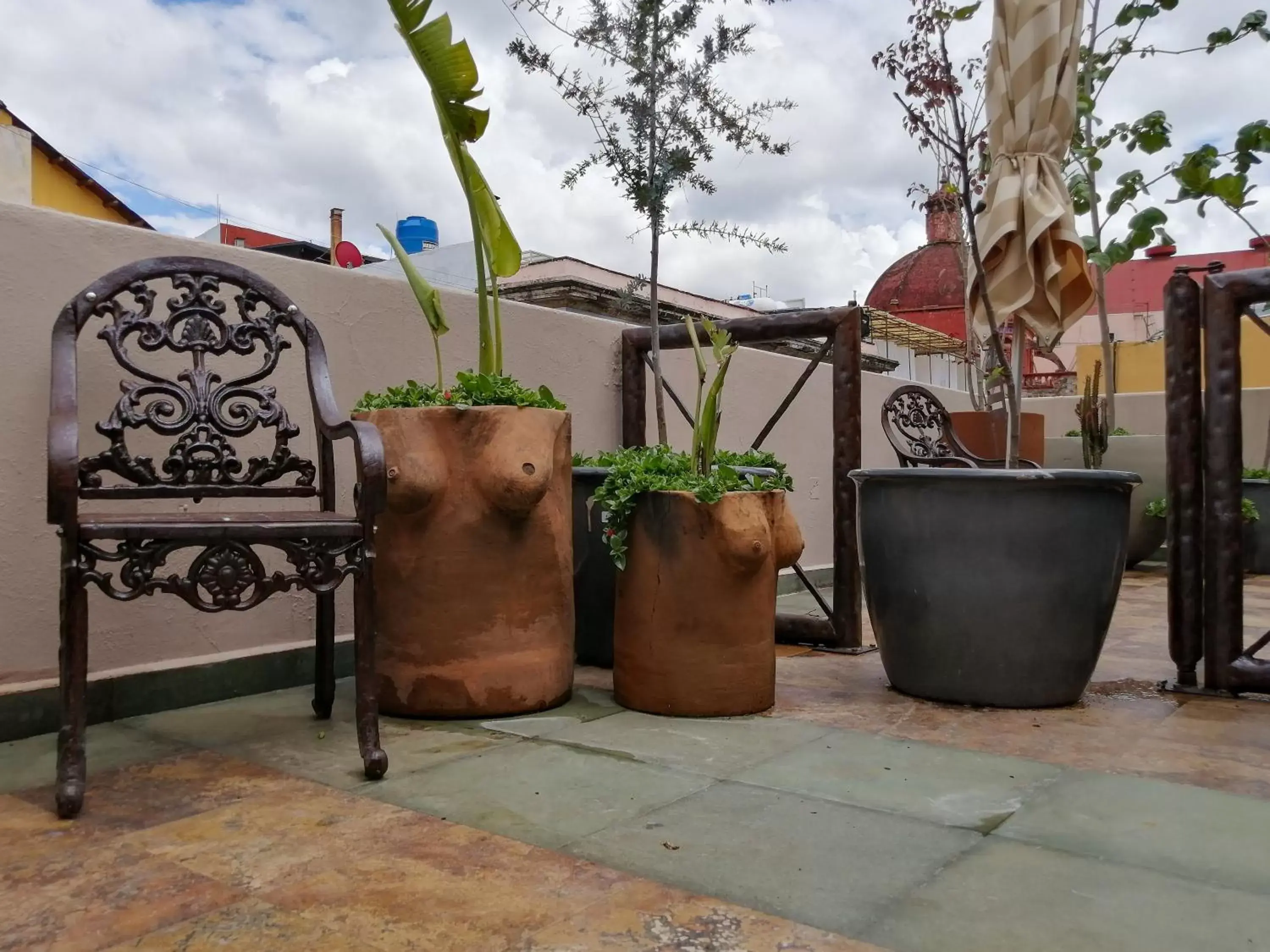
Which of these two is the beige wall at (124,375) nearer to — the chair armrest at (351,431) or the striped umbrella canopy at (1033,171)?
the chair armrest at (351,431)

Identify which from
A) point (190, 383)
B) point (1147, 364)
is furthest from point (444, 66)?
point (1147, 364)

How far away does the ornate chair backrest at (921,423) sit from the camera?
546 centimetres

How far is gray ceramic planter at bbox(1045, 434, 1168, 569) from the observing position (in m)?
6.73

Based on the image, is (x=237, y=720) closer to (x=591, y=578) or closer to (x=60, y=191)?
(x=591, y=578)

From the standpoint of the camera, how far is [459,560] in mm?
2646

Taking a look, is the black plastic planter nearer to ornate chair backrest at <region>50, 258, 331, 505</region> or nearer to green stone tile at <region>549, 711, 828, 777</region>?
green stone tile at <region>549, 711, 828, 777</region>

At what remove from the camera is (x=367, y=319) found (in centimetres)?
322

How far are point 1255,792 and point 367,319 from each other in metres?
2.66

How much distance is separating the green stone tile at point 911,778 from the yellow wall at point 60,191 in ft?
38.5

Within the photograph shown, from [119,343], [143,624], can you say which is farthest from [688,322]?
[143,624]

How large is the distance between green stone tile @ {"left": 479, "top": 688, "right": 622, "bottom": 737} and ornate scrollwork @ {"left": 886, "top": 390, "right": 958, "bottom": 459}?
3055 millimetres

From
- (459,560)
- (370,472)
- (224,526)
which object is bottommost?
(459,560)

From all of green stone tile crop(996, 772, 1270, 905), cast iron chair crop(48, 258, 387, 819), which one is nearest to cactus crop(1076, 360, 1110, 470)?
green stone tile crop(996, 772, 1270, 905)

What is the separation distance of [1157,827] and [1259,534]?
581 cm
